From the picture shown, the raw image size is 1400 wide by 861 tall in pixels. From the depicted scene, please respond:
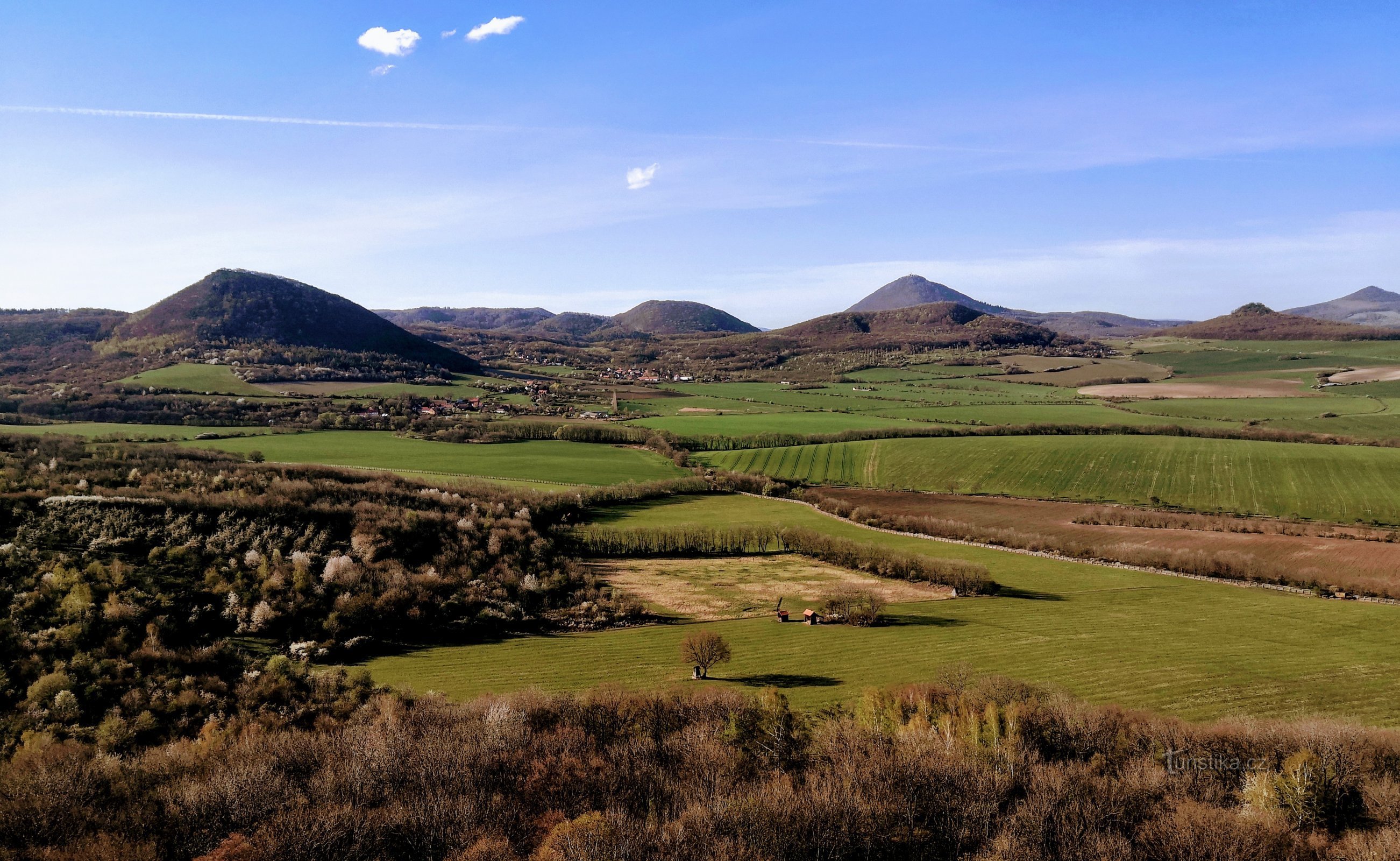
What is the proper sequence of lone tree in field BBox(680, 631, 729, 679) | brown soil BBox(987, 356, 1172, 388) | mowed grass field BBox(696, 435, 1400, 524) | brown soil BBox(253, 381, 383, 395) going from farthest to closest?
brown soil BBox(987, 356, 1172, 388) → brown soil BBox(253, 381, 383, 395) → mowed grass field BBox(696, 435, 1400, 524) → lone tree in field BBox(680, 631, 729, 679)

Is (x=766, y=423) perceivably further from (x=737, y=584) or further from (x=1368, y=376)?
(x=1368, y=376)

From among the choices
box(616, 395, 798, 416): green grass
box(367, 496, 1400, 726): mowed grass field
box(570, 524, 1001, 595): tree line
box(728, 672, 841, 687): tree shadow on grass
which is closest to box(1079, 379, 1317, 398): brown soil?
box(616, 395, 798, 416): green grass

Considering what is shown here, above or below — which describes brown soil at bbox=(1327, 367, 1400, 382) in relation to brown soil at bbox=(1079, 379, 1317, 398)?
above

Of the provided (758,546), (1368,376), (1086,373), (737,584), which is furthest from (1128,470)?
(1086,373)

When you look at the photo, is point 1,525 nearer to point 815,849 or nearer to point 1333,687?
point 815,849

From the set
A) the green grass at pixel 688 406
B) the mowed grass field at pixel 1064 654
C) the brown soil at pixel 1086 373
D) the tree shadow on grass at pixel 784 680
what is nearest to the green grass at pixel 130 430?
the green grass at pixel 688 406

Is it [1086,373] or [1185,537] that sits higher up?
[1086,373]
